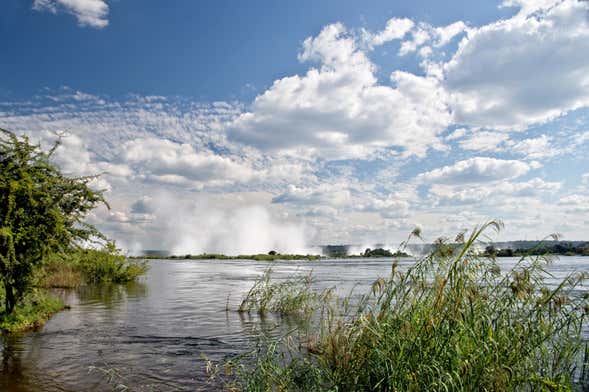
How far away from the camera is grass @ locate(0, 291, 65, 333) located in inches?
586

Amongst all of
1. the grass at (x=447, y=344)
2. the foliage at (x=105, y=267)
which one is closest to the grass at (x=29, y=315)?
the grass at (x=447, y=344)

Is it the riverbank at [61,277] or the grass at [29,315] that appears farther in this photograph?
the riverbank at [61,277]

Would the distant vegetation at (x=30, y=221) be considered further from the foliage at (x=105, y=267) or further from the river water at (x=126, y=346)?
the foliage at (x=105, y=267)

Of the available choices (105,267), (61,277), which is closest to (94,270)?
(105,267)

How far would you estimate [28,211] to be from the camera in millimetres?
14391

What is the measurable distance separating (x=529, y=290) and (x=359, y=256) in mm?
132444

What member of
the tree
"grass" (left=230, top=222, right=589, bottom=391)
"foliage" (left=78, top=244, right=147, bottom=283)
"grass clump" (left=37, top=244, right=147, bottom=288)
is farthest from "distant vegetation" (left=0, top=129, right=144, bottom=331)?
"foliage" (left=78, top=244, right=147, bottom=283)

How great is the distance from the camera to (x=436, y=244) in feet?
22.8

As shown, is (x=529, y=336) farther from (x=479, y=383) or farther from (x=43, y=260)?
(x=43, y=260)

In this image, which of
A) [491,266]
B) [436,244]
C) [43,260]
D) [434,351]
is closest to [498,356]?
[434,351]

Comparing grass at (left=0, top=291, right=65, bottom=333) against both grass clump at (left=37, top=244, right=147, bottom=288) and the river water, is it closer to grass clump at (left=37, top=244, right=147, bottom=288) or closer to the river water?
the river water

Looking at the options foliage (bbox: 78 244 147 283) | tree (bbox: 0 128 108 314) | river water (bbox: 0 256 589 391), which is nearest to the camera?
river water (bbox: 0 256 589 391)

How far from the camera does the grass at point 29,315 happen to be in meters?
14.9

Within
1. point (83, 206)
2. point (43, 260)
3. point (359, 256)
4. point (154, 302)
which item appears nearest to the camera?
point (43, 260)
